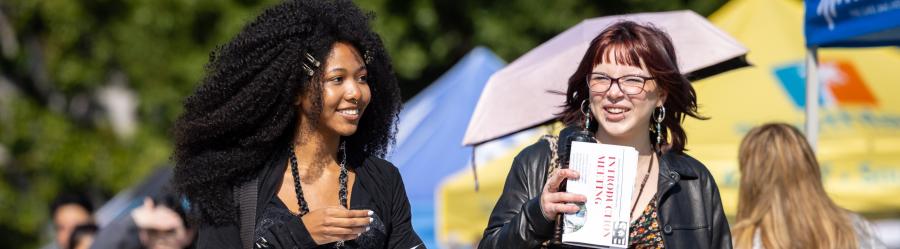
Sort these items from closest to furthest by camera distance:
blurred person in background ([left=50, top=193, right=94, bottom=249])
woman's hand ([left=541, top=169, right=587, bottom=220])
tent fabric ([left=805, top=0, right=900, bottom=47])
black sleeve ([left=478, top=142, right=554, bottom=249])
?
woman's hand ([left=541, top=169, right=587, bottom=220]) < black sleeve ([left=478, top=142, right=554, bottom=249]) < tent fabric ([left=805, top=0, right=900, bottom=47]) < blurred person in background ([left=50, top=193, right=94, bottom=249])

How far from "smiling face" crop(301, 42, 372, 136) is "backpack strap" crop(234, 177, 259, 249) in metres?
0.25

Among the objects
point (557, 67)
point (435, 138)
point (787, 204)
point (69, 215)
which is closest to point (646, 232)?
point (557, 67)

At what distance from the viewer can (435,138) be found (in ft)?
28.0

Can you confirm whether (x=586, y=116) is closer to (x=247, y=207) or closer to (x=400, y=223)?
(x=400, y=223)

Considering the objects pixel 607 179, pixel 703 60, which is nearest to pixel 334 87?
pixel 607 179

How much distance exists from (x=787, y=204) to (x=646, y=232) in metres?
1.52

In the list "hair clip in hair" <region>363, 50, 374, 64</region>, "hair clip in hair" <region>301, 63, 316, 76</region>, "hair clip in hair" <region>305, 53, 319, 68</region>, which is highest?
"hair clip in hair" <region>363, 50, 374, 64</region>

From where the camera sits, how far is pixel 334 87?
3.40m

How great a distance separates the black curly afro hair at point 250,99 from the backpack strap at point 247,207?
0.07ft

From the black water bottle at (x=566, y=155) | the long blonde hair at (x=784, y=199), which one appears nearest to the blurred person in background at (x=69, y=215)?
the long blonde hair at (x=784, y=199)

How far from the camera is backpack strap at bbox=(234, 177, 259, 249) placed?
329 centimetres

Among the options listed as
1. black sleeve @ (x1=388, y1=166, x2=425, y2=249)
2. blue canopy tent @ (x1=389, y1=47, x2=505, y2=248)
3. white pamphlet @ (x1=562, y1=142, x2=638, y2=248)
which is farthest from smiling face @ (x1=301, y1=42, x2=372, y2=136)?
blue canopy tent @ (x1=389, y1=47, x2=505, y2=248)

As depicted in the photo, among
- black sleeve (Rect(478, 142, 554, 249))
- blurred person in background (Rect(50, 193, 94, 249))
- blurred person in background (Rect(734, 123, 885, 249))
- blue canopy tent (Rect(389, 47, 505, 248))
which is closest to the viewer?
black sleeve (Rect(478, 142, 554, 249))

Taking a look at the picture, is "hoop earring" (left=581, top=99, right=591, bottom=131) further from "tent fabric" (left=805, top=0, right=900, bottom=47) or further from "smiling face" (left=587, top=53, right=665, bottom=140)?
"tent fabric" (left=805, top=0, right=900, bottom=47)
